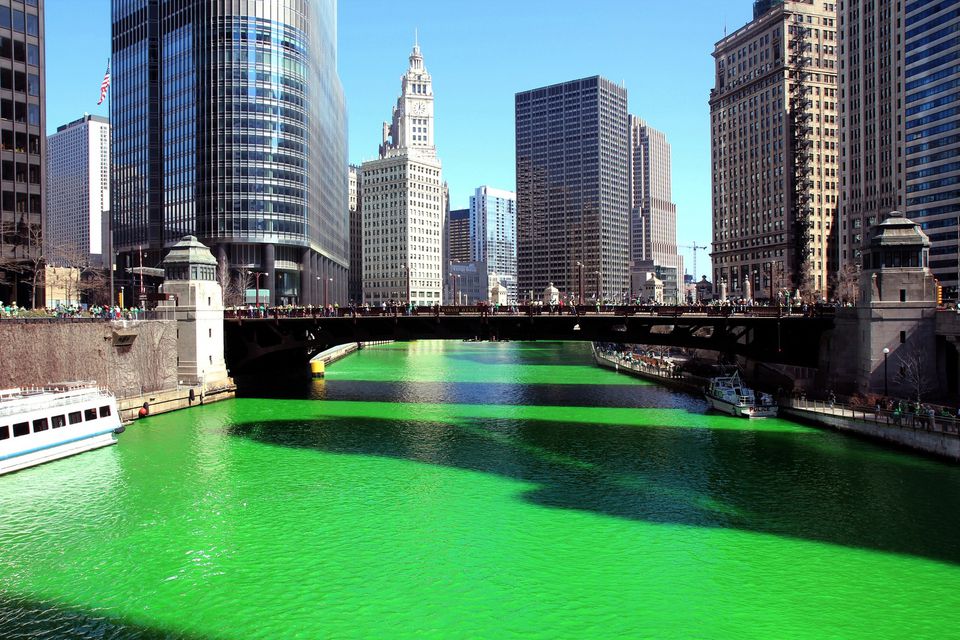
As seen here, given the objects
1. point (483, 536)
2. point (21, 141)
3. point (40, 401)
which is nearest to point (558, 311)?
point (483, 536)

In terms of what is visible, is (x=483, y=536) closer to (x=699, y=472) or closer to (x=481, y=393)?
(x=699, y=472)

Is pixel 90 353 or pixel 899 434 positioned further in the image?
pixel 90 353

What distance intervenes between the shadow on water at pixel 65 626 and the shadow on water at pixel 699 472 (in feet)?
68.4

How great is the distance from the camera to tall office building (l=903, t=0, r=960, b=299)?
136m

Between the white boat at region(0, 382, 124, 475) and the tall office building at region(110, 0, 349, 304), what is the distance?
278ft

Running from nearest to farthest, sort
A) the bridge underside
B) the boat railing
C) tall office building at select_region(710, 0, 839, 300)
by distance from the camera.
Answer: the boat railing → the bridge underside → tall office building at select_region(710, 0, 839, 300)

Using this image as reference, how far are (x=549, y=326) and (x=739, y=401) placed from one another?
21995 millimetres

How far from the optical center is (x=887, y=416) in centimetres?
5281

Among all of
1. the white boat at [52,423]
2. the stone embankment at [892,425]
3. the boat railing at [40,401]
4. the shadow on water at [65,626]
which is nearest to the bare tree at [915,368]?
the stone embankment at [892,425]

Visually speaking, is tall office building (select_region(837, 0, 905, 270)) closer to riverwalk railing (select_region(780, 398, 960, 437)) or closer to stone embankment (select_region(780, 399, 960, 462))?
riverwalk railing (select_region(780, 398, 960, 437))

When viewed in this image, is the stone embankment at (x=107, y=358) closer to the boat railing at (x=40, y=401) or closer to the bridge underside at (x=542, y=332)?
the boat railing at (x=40, y=401)

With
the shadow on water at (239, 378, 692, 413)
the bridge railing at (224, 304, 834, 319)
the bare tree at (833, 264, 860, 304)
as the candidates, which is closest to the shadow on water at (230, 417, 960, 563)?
the shadow on water at (239, 378, 692, 413)

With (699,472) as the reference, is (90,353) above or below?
above

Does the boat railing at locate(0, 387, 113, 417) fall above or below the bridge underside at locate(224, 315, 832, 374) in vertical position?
below
